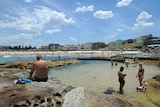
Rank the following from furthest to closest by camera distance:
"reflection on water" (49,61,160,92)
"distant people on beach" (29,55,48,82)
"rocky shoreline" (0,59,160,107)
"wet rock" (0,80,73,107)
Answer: "reflection on water" (49,61,160,92) → "distant people on beach" (29,55,48,82) → "wet rock" (0,80,73,107) → "rocky shoreline" (0,59,160,107)

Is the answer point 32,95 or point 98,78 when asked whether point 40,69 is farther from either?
point 98,78

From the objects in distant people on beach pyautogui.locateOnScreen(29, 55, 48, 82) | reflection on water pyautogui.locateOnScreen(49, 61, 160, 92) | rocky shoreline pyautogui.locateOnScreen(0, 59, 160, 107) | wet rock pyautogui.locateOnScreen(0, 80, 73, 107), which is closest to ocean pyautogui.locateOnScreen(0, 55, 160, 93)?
reflection on water pyautogui.locateOnScreen(49, 61, 160, 92)

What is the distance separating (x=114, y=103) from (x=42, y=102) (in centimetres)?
252

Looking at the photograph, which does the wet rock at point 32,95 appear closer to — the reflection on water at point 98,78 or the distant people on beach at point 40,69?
the distant people on beach at point 40,69

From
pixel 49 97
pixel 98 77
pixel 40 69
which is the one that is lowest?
pixel 98 77

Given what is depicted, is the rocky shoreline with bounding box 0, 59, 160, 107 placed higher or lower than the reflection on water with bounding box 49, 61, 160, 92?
higher

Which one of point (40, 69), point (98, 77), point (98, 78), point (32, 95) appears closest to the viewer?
point (32, 95)

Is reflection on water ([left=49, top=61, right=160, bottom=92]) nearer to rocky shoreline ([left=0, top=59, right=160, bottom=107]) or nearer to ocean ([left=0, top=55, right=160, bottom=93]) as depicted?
ocean ([left=0, top=55, right=160, bottom=93])

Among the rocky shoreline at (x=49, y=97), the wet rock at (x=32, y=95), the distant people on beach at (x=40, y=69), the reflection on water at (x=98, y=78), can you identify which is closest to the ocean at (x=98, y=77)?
the reflection on water at (x=98, y=78)

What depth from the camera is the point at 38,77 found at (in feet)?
31.1

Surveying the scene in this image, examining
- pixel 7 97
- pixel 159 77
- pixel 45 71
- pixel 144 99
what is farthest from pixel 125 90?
pixel 7 97

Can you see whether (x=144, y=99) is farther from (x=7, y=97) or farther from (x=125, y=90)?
(x=7, y=97)

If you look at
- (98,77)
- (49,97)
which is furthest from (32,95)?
(98,77)

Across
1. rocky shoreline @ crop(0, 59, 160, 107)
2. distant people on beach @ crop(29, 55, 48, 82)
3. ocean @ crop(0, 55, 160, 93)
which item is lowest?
ocean @ crop(0, 55, 160, 93)
